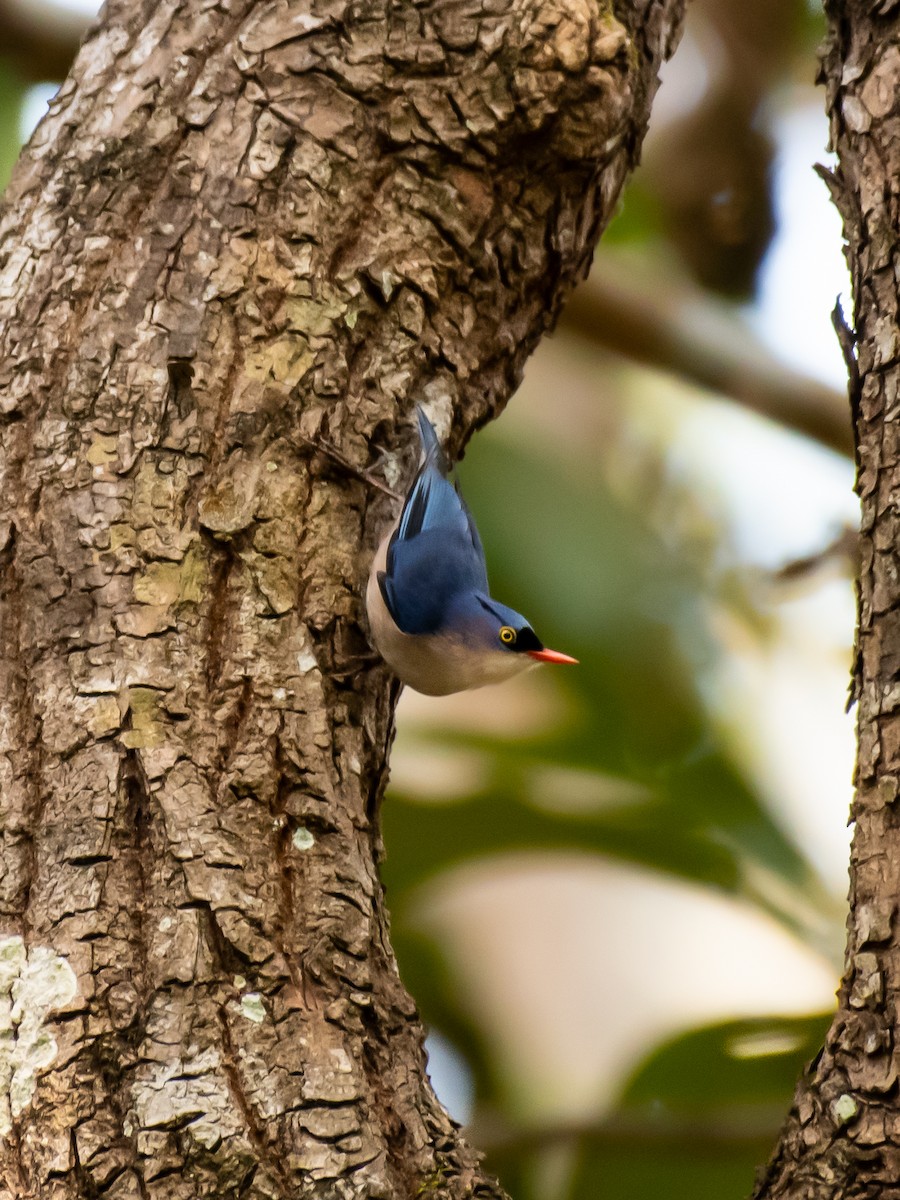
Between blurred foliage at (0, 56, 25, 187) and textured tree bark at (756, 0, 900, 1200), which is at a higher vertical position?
blurred foliage at (0, 56, 25, 187)

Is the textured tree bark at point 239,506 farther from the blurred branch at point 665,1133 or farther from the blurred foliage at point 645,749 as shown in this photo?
the blurred branch at point 665,1133

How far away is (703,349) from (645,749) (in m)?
1.41

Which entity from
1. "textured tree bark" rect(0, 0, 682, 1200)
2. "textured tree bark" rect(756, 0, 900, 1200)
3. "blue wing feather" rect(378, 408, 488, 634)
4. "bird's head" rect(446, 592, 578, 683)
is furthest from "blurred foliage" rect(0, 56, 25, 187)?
"textured tree bark" rect(756, 0, 900, 1200)

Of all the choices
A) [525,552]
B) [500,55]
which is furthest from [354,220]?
[525,552]

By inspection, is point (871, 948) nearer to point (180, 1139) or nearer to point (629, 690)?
point (180, 1139)

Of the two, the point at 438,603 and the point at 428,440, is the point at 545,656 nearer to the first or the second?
the point at 438,603

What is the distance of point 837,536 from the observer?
138 inches

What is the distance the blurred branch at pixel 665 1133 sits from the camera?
3.16m

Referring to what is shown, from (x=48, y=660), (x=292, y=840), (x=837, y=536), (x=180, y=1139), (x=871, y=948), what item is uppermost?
(x=837, y=536)

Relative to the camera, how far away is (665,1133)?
320cm

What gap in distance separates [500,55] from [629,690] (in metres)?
2.03

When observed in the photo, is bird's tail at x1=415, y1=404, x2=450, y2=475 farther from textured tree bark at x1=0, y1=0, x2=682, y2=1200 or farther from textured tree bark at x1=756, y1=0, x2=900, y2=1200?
textured tree bark at x1=756, y1=0, x2=900, y2=1200

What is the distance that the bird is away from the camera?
2.70 m

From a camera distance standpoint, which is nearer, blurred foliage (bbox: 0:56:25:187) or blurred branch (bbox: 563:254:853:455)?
blurred foliage (bbox: 0:56:25:187)
